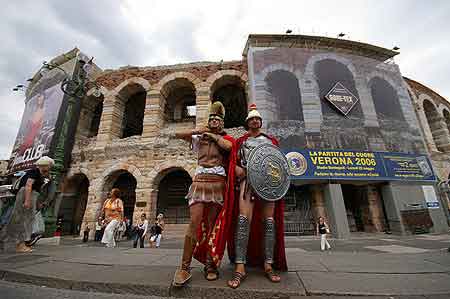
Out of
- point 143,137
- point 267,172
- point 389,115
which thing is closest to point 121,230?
point 143,137

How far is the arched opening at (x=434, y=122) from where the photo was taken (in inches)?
521

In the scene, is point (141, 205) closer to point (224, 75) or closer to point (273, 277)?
point (224, 75)

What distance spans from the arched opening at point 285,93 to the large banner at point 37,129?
1129 cm

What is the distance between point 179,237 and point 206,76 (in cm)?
818

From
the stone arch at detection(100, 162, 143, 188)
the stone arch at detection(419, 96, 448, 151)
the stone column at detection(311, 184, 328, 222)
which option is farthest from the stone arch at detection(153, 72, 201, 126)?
the stone arch at detection(419, 96, 448, 151)

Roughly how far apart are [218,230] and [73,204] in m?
11.8

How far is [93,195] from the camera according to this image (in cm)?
935

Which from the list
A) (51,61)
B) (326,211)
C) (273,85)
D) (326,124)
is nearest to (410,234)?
(326,211)

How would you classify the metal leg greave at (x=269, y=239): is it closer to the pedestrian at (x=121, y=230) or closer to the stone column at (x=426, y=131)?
the pedestrian at (x=121, y=230)

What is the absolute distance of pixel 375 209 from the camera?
366 inches

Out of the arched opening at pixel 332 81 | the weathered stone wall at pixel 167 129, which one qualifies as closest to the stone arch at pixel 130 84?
the weathered stone wall at pixel 167 129

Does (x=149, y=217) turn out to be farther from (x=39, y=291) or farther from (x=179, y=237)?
(x=39, y=291)

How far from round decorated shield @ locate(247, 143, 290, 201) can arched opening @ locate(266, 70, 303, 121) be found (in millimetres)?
7365

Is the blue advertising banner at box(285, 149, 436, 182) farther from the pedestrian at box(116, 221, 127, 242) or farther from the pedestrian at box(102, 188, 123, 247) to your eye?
the pedestrian at box(116, 221, 127, 242)
